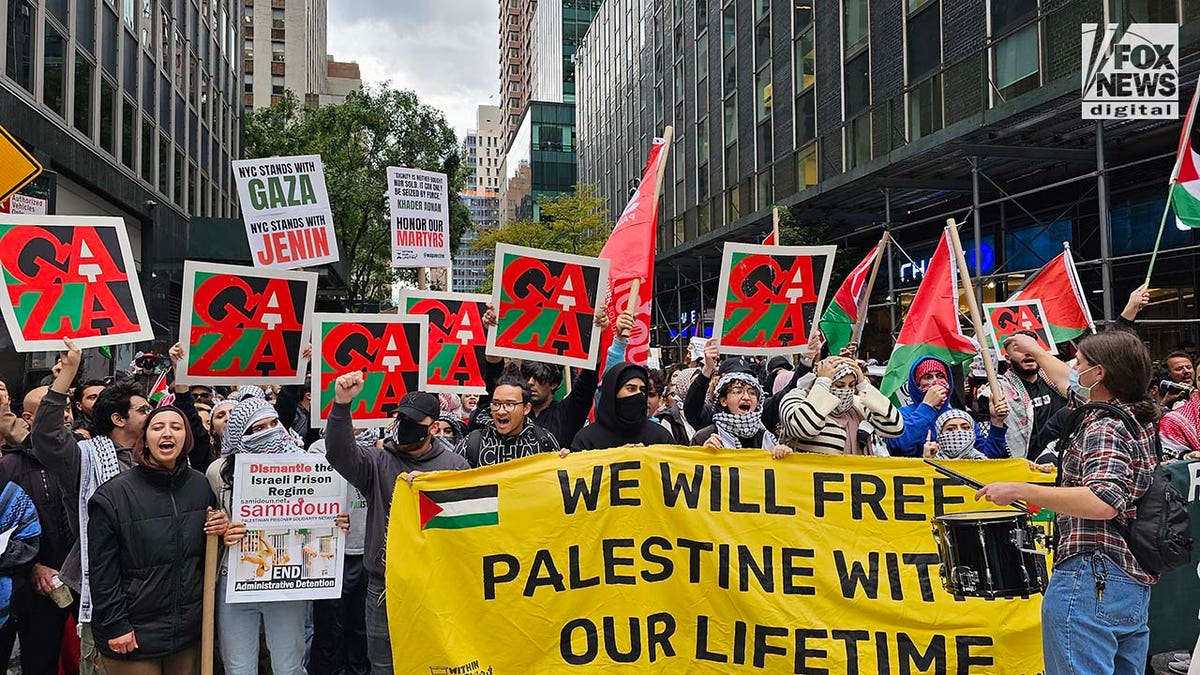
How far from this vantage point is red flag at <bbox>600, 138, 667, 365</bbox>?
785cm

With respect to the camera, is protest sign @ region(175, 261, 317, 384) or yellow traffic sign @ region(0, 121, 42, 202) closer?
protest sign @ region(175, 261, 317, 384)

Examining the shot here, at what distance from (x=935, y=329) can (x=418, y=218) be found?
19.4ft

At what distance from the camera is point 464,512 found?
4.98m

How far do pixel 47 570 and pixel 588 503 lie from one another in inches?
114

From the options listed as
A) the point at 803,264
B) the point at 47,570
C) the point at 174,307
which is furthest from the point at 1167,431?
the point at 174,307

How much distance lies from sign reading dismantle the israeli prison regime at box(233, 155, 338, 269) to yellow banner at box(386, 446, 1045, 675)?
16.9 feet

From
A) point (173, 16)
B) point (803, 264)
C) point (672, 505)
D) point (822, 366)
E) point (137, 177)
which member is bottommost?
point (672, 505)

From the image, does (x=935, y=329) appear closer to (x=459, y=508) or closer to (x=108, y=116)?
(x=459, y=508)

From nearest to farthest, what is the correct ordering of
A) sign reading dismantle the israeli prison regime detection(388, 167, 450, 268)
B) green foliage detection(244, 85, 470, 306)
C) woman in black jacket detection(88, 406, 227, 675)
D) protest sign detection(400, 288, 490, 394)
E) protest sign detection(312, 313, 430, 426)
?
1. woman in black jacket detection(88, 406, 227, 675)
2. protest sign detection(312, 313, 430, 426)
3. protest sign detection(400, 288, 490, 394)
4. sign reading dismantle the israeli prison regime detection(388, 167, 450, 268)
5. green foliage detection(244, 85, 470, 306)

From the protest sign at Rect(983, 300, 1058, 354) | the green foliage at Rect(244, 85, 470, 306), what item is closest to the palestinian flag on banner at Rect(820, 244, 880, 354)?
the protest sign at Rect(983, 300, 1058, 354)

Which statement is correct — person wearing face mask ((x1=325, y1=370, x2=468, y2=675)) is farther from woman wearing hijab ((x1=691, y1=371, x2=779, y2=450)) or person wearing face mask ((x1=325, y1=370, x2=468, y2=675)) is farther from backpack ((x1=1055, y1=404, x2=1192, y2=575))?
backpack ((x1=1055, y1=404, x2=1192, y2=575))

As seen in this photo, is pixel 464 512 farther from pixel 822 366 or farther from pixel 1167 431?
pixel 1167 431

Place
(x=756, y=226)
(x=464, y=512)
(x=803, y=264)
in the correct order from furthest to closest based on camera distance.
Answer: (x=756, y=226) → (x=803, y=264) → (x=464, y=512)

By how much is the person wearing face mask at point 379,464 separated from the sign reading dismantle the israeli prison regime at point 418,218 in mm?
5927
